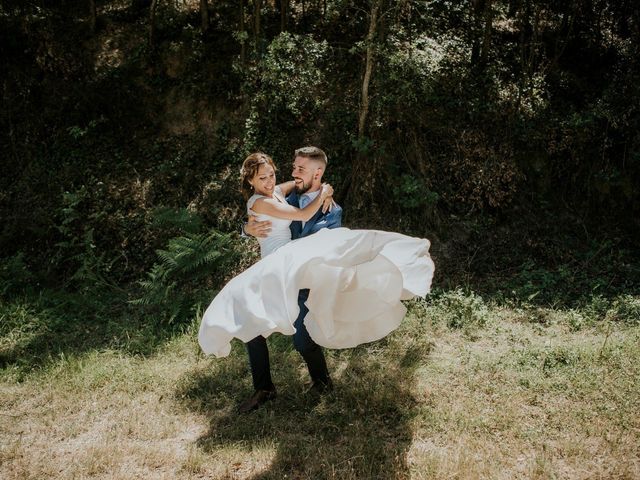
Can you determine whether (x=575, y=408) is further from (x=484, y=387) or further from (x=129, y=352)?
(x=129, y=352)

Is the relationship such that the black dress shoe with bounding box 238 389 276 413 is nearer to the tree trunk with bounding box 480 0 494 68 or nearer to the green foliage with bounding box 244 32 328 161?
the green foliage with bounding box 244 32 328 161

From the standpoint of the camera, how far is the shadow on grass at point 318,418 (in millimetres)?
3826

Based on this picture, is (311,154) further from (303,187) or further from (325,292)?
(325,292)

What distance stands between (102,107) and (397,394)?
7.89m

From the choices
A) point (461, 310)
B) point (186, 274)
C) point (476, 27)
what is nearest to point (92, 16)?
point (186, 274)

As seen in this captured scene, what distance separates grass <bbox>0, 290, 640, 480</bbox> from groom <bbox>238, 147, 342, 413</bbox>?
159 millimetres

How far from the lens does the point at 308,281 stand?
404cm

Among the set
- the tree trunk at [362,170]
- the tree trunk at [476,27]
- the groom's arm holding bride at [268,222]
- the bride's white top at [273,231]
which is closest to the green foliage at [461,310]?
the groom's arm holding bride at [268,222]

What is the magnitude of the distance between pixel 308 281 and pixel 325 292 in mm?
166

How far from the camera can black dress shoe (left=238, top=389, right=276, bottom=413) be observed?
4528 millimetres

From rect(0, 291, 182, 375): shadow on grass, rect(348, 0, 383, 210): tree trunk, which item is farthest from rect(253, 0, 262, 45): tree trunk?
rect(0, 291, 182, 375): shadow on grass

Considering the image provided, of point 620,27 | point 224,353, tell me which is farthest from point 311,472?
point 620,27

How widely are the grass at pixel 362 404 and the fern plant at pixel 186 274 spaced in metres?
0.45

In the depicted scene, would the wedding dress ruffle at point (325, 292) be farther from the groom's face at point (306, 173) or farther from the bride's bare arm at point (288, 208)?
the groom's face at point (306, 173)
